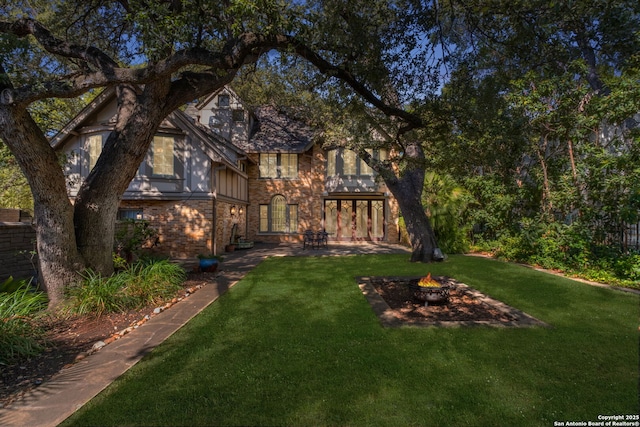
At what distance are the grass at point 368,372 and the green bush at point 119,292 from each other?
1502 millimetres

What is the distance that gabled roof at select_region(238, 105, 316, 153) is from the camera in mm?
19297

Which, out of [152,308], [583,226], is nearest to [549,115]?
[583,226]

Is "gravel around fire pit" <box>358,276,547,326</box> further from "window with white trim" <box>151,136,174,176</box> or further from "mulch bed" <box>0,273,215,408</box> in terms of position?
"window with white trim" <box>151,136,174,176</box>

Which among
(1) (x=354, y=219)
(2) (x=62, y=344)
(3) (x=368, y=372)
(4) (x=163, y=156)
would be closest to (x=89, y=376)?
(2) (x=62, y=344)

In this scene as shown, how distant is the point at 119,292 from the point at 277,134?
16.0 m

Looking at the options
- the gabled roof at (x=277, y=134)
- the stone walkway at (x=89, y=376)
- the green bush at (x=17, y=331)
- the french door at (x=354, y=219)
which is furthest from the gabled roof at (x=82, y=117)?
the french door at (x=354, y=219)

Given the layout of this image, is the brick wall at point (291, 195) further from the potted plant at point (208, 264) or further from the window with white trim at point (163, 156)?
the potted plant at point (208, 264)

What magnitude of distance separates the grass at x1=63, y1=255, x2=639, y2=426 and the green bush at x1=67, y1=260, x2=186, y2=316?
1.50 meters

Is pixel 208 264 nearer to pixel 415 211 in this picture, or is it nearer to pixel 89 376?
pixel 89 376

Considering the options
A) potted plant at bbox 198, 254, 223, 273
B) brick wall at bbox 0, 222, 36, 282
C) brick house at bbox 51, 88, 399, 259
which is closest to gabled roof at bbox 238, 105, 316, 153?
brick house at bbox 51, 88, 399, 259

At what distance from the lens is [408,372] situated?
3.51 m

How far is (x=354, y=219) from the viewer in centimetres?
2025

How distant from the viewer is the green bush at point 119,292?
5.55 m

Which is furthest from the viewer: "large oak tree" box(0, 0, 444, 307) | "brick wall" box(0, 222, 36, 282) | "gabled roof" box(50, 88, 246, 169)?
"gabled roof" box(50, 88, 246, 169)
